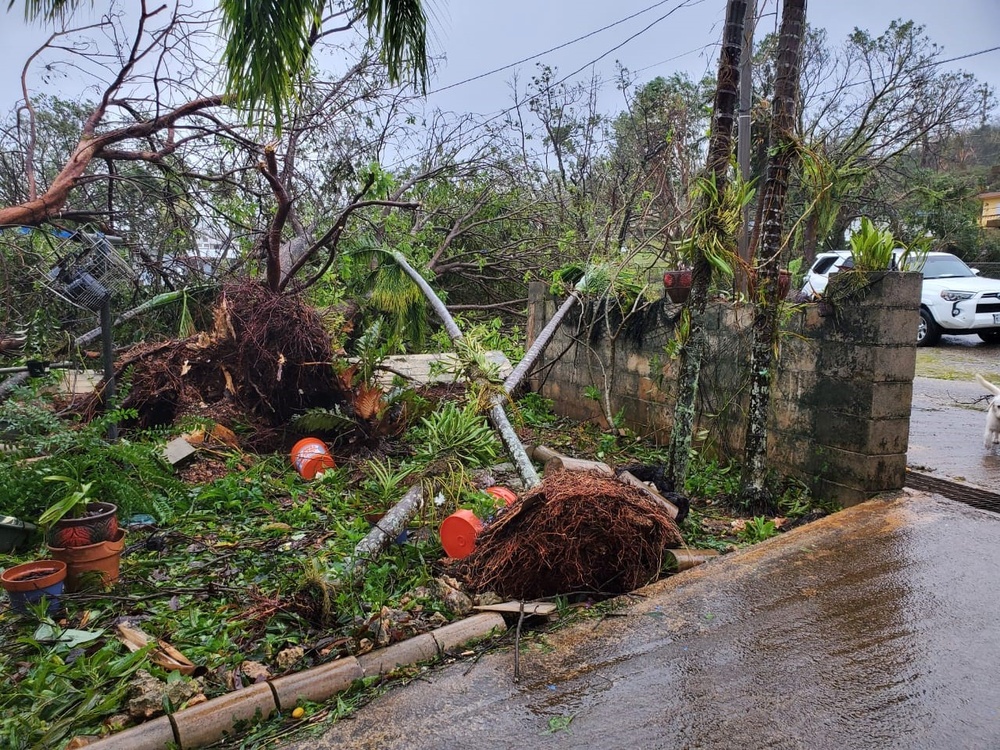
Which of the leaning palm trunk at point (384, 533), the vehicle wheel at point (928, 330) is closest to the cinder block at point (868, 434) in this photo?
the leaning palm trunk at point (384, 533)

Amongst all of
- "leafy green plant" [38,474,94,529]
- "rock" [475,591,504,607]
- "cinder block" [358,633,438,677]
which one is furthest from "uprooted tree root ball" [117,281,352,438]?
"cinder block" [358,633,438,677]

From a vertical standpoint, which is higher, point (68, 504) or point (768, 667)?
point (68, 504)

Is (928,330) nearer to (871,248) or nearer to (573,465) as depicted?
(871,248)

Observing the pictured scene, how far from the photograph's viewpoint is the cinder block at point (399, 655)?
294 cm

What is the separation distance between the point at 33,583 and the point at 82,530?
0.42m

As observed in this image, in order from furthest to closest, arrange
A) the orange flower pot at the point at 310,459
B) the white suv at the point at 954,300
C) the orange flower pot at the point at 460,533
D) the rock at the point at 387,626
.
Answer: the white suv at the point at 954,300 → the orange flower pot at the point at 310,459 → the orange flower pot at the point at 460,533 → the rock at the point at 387,626

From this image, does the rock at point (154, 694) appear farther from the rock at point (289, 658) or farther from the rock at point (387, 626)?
the rock at point (387, 626)

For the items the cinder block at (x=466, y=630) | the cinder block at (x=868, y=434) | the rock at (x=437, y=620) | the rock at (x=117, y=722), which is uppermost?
the cinder block at (x=868, y=434)

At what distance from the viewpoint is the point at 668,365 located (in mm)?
6473

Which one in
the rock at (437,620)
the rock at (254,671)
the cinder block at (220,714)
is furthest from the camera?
the rock at (437,620)

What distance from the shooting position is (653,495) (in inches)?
174

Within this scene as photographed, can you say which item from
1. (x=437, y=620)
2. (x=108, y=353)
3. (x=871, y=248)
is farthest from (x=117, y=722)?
(x=871, y=248)

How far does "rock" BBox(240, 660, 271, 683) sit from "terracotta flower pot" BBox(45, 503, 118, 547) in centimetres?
136

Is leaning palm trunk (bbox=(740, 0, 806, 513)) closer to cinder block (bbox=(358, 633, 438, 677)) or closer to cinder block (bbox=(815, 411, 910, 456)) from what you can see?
cinder block (bbox=(815, 411, 910, 456))
